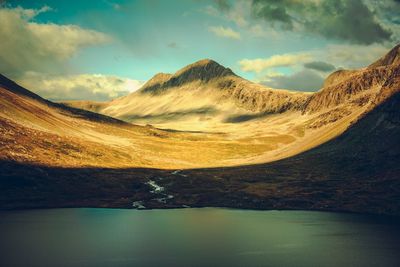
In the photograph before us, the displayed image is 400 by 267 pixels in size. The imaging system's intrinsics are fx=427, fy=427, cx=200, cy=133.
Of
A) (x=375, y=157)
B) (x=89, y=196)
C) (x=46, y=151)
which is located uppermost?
(x=375, y=157)

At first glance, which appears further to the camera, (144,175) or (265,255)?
(144,175)

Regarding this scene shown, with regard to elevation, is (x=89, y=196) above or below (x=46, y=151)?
below

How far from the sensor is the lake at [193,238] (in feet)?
246

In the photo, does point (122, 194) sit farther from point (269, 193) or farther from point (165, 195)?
point (269, 193)

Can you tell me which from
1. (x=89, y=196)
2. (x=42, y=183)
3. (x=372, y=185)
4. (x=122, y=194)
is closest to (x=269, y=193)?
(x=372, y=185)

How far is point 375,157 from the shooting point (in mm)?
187125

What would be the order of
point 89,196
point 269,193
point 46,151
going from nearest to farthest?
1. point 89,196
2. point 269,193
3. point 46,151

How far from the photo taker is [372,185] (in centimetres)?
16038

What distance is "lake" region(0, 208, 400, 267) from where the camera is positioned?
75062mm

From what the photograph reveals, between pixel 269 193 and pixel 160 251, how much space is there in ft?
295

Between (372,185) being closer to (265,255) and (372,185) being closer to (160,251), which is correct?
(265,255)

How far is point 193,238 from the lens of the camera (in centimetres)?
9456

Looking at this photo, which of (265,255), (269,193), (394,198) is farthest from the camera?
(269,193)

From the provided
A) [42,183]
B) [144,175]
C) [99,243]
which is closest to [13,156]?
[42,183]
